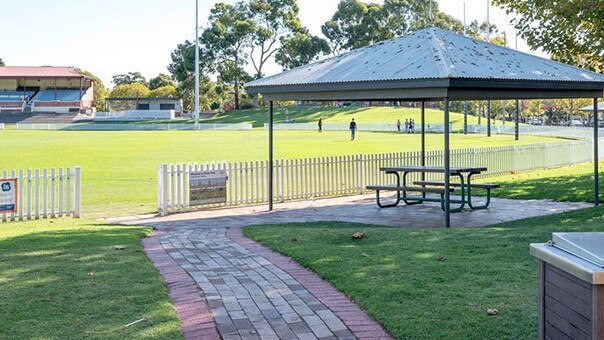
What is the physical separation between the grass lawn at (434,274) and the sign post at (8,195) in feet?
16.1

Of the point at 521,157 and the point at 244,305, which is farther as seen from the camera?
the point at 521,157

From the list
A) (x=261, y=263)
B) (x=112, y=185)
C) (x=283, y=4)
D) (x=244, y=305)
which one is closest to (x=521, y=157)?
(x=112, y=185)

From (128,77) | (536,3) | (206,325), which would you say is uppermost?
(128,77)

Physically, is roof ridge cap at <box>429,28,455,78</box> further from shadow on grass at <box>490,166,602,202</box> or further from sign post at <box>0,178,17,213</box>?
sign post at <box>0,178,17,213</box>

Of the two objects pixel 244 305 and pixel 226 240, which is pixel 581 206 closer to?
pixel 226 240

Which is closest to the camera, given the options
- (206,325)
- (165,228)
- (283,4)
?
(206,325)

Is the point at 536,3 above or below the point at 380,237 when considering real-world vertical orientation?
above

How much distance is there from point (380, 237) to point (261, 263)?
2.09 m

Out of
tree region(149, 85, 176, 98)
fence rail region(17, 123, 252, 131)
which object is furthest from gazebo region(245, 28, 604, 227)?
tree region(149, 85, 176, 98)

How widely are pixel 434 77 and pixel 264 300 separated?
22.6 ft

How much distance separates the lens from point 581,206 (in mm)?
16234

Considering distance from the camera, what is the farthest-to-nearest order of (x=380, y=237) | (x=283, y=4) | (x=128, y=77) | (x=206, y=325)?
(x=128, y=77) < (x=283, y=4) < (x=380, y=237) < (x=206, y=325)

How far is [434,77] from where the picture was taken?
1284 centimetres

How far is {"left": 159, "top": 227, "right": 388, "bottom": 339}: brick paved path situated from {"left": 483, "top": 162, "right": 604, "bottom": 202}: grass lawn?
10.1m
